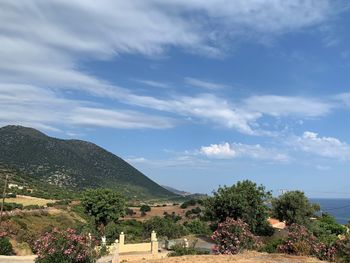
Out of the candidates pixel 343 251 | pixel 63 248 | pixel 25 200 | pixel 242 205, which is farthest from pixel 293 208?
pixel 25 200

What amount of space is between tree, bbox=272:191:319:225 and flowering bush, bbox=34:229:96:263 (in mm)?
38612

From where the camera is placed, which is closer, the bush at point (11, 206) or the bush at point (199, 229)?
the bush at point (199, 229)

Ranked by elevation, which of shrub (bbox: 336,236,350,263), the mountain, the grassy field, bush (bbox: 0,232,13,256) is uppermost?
the mountain

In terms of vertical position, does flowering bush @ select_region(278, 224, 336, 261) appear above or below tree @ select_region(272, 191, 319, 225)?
below

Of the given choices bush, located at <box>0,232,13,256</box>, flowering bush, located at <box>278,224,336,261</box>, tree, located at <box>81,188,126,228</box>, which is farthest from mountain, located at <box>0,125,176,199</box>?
flowering bush, located at <box>278,224,336,261</box>

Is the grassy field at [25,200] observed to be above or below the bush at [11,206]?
above

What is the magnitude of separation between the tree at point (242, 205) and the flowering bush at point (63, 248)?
3062 cm

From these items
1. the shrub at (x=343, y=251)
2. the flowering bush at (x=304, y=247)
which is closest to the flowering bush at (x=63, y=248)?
the flowering bush at (x=304, y=247)

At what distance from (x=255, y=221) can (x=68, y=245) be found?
111 feet

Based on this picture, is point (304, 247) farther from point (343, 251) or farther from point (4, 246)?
point (4, 246)

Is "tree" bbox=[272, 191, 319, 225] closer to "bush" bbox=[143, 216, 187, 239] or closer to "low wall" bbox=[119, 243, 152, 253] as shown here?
"bush" bbox=[143, 216, 187, 239]

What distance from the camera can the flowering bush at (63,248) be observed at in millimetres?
15375

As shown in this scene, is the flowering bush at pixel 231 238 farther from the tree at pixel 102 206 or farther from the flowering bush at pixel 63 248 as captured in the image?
the tree at pixel 102 206

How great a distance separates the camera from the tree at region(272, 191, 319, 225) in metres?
51.1
